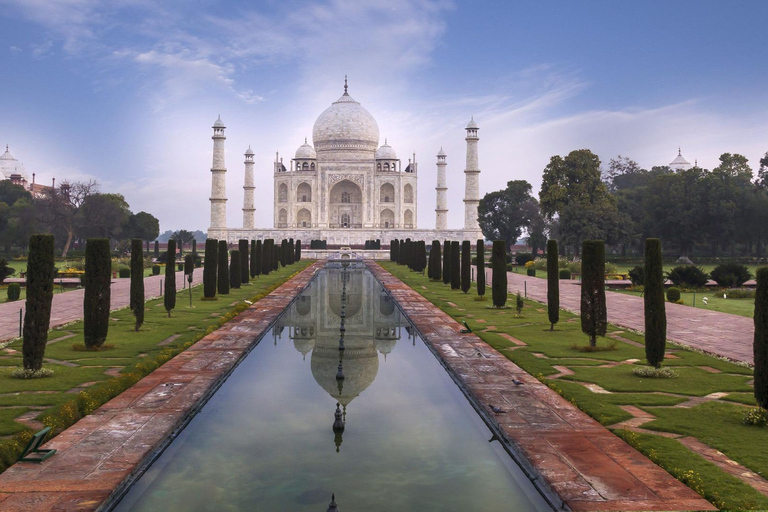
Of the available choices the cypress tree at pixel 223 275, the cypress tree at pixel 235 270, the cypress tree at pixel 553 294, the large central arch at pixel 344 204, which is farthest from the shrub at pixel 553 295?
the large central arch at pixel 344 204

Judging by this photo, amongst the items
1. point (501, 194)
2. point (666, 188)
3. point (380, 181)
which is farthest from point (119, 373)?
point (380, 181)

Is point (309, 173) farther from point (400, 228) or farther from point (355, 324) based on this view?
point (355, 324)

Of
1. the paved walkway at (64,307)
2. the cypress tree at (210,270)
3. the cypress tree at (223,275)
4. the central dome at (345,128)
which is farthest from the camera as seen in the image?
the central dome at (345,128)

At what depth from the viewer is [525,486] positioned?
469 centimetres

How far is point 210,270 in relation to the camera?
16594 mm

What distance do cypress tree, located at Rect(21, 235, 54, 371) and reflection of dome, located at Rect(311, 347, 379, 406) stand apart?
9.86 ft

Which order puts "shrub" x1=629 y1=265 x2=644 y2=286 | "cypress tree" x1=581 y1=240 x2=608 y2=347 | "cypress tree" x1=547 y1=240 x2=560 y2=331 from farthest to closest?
"shrub" x1=629 y1=265 x2=644 y2=286 → "cypress tree" x1=547 y1=240 x2=560 y2=331 → "cypress tree" x1=581 y1=240 x2=608 y2=347

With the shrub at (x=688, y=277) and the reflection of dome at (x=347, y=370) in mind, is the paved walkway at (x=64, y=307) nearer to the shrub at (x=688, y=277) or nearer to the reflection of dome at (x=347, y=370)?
the reflection of dome at (x=347, y=370)

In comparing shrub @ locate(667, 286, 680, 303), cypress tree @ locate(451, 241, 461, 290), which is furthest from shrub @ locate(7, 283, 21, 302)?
shrub @ locate(667, 286, 680, 303)

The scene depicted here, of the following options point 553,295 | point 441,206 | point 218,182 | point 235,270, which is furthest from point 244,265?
point 441,206

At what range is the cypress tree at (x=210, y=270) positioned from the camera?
16481 mm

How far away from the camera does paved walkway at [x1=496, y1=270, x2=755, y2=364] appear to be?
31.7ft

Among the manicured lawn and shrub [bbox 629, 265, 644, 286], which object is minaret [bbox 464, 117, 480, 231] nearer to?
shrub [bbox 629, 265, 644, 286]

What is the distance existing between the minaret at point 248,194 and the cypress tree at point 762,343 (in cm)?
5094
